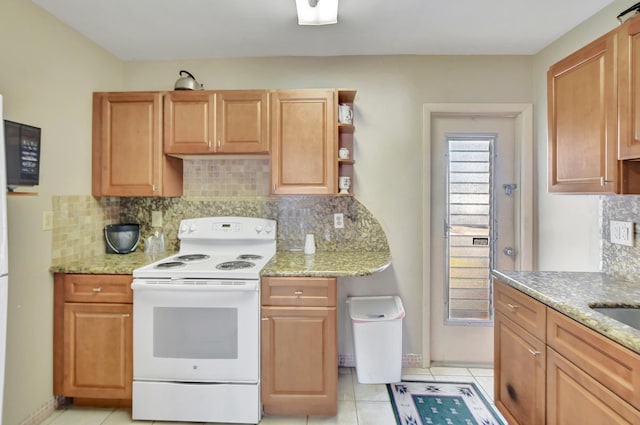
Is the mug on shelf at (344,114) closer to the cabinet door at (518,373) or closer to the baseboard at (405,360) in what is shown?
the cabinet door at (518,373)

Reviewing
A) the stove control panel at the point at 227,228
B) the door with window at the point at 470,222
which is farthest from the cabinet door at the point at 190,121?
the door with window at the point at 470,222

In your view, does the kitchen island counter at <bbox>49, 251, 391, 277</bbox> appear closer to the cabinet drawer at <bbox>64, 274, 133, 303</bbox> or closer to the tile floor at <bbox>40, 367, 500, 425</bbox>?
the cabinet drawer at <bbox>64, 274, 133, 303</bbox>

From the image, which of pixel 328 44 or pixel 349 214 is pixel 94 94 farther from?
pixel 349 214

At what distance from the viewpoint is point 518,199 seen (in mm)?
2473

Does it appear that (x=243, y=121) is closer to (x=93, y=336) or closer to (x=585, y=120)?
(x=93, y=336)

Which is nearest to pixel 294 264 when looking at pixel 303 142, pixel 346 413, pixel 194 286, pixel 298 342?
pixel 298 342

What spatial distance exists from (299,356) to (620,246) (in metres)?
1.86

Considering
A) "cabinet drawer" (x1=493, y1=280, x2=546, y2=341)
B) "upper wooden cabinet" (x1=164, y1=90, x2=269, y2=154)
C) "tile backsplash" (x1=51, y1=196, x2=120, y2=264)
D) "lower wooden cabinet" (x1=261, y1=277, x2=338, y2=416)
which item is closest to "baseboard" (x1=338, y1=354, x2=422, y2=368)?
"lower wooden cabinet" (x1=261, y1=277, x2=338, y2=416)

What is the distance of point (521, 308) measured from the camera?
1566 millimetres

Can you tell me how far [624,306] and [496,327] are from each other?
62cm

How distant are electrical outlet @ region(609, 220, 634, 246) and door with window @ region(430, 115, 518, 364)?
0.76 meters

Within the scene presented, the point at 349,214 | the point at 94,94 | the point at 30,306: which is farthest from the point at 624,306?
the point at 94,94

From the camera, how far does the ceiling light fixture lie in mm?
1709

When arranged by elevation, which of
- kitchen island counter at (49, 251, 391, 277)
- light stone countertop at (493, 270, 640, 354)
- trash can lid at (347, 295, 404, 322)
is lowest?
trash can lid at (347, 295, 404, 322)
